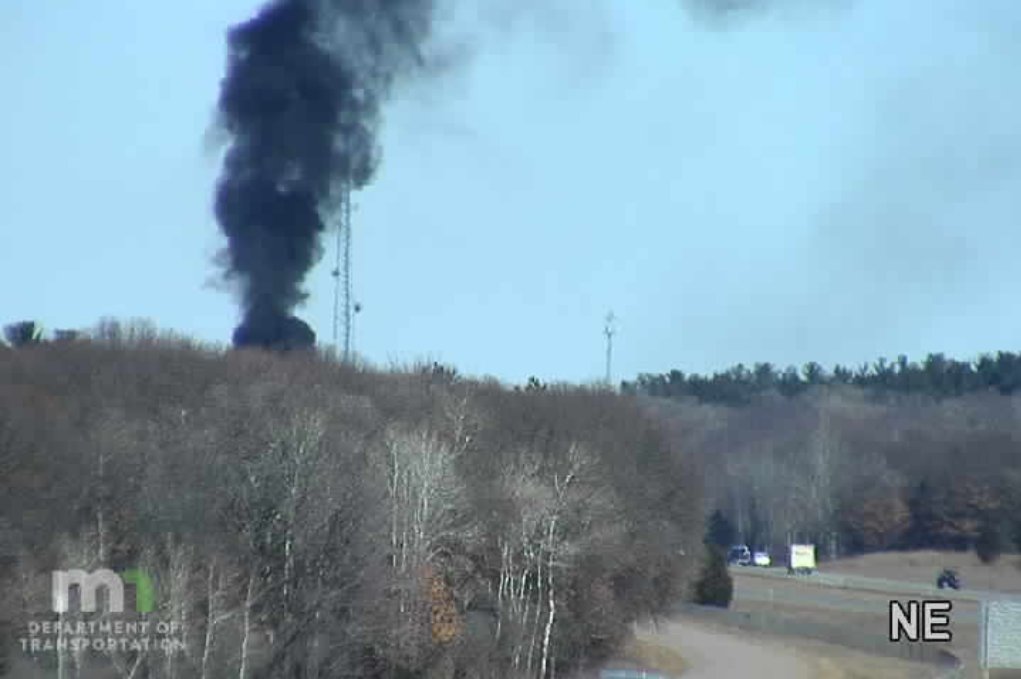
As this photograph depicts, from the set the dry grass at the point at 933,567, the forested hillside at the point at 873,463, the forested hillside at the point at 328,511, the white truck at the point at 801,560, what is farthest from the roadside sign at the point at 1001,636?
the white truck at the point at 801,560

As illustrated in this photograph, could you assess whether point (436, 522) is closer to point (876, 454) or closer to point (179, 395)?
point (179, 395)

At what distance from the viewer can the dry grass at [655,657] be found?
60.8 meters

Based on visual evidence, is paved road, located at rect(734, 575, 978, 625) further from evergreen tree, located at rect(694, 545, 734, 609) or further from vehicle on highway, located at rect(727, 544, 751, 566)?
vehicle on highway, located at rect(727, 544, 751, 566)

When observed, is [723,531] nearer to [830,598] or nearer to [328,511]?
[830,598]

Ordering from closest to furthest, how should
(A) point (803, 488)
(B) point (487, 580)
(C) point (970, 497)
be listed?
(B) point (487, 580)
(C) point (970, 497)
(A) point (803, 488)

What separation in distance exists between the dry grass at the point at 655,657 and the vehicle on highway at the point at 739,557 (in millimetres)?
49700

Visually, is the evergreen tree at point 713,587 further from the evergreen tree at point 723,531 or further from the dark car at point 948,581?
the evergreen tree at point 723,531

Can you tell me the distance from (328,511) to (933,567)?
67324 millimetres

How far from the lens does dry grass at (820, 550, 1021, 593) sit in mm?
99875

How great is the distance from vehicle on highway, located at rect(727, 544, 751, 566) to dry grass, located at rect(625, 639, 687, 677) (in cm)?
4970

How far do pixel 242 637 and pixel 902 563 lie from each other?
245ft

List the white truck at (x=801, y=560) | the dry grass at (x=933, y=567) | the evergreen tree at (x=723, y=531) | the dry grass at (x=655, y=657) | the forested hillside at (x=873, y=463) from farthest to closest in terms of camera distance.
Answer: the evergreen tree at (x=723, y=531) → the forested hillside at (x=873, y=463) → the white truck at (x=801, y=560) → the dry grass at (x=933, y=567) → the dry grass at (x=655, y=657)

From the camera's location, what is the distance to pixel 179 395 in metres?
58.3

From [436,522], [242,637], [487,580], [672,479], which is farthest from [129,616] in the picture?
[672,479]
